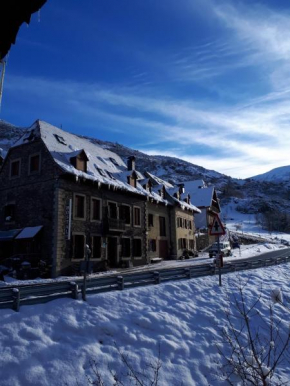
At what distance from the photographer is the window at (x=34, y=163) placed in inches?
898

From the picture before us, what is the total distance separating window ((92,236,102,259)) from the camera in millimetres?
23109

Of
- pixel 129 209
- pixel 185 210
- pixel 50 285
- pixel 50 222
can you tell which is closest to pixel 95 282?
pixel 50 285

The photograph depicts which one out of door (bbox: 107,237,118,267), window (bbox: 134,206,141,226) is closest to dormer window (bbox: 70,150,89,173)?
door (bbox: 107,237,118,267)

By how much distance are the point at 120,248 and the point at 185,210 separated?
1580cm

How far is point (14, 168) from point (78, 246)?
8.40 metres

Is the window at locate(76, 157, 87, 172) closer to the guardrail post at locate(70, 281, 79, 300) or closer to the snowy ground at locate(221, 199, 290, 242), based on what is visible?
the guardrail post at locate(70, 281, 79, 300)

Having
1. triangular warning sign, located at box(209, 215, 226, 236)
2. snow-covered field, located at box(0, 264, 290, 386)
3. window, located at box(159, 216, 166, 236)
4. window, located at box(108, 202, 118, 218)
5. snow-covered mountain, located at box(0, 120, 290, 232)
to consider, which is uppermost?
snow-covered mountain, located at box(0, 120, 290, 232)

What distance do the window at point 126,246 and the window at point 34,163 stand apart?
910 centimetres

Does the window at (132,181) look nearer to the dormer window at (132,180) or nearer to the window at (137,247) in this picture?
the dormer window at (132,180)

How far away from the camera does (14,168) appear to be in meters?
24.5

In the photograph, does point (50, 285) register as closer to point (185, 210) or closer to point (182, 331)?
point (182, 331)

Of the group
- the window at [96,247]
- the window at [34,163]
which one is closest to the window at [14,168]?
the window at [34,163]

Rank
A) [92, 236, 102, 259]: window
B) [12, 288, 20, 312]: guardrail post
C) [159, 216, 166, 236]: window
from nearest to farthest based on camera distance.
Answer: [12, 288, 20, 312]: guardrail post
[92, 236, 102, 259]: window
[159, 216, 166, 236]: window

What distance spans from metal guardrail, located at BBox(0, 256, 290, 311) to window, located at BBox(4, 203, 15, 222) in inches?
474
